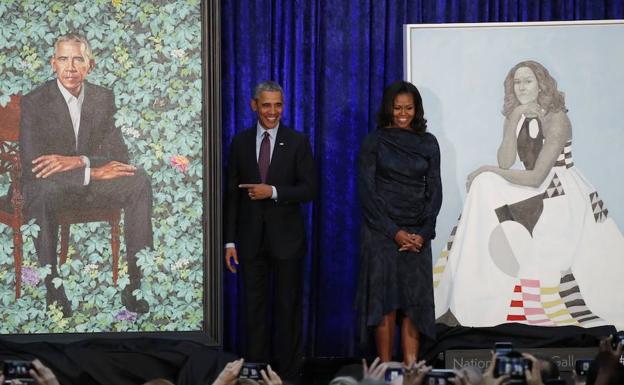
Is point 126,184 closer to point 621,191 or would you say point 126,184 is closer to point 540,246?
point 540,246

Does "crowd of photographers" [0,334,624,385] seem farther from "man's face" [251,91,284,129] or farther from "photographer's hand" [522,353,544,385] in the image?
"man's face" [251,91,284,129]

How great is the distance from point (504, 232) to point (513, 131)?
0.60 metres

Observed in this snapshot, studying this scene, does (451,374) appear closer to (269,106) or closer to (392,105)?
(392,105)

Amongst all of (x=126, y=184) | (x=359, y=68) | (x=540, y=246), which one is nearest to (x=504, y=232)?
(x=540, y=246)

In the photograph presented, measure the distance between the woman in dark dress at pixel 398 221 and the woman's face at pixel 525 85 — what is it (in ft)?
2.72

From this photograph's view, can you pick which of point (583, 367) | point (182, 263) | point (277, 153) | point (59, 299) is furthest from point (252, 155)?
point (583, 367)

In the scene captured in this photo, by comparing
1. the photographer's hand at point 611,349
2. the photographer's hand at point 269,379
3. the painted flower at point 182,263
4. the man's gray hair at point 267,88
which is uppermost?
the man's gray hair at point 267,88

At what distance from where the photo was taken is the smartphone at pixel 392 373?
11.5 ft

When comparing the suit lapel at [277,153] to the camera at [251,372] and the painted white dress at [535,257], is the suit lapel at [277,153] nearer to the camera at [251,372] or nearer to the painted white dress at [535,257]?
the painted white dress at [535,257]

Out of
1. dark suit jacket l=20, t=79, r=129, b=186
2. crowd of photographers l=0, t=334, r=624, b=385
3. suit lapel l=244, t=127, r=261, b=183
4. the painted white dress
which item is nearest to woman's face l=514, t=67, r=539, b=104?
the painted white dress

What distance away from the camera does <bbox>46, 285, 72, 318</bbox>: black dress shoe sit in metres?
6.29

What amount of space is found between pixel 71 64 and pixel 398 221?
6.75ft

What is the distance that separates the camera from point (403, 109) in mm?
6027

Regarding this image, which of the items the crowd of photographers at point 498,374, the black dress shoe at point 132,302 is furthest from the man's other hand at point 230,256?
the crowd of photographers at point 498,374
